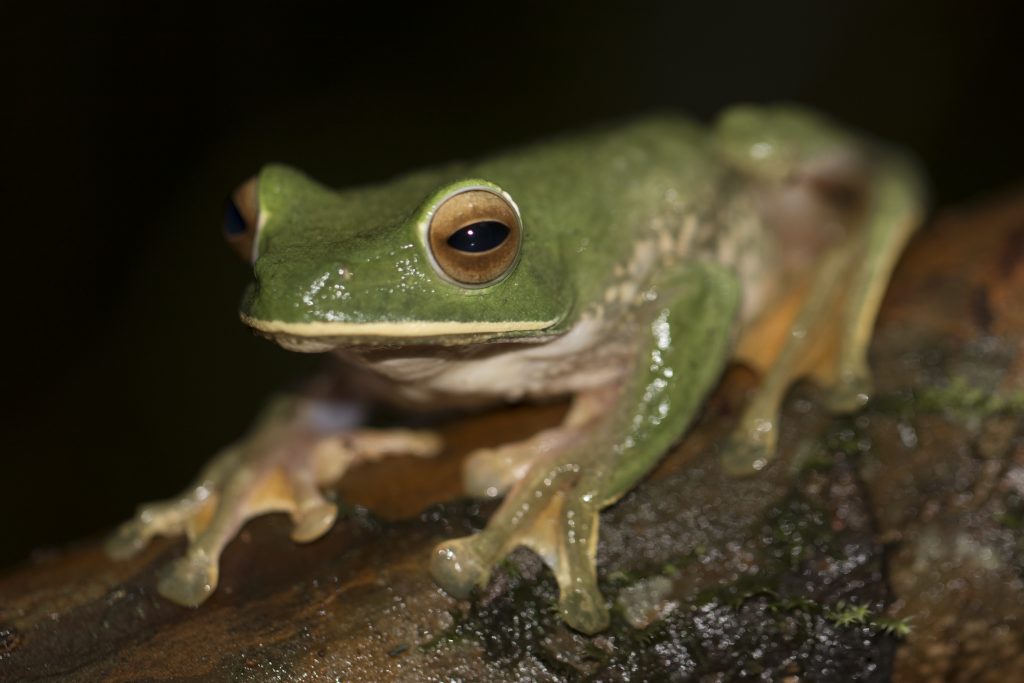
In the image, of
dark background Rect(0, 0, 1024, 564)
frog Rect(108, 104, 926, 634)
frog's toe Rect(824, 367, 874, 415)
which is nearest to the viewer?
frog Rect(108, 104, 926, 634)

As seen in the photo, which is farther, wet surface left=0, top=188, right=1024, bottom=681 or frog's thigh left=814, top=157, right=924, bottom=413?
frog's thigh left=814, top=157, right=924, bottom=413

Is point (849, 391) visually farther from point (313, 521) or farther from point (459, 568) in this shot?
point (313, 521)

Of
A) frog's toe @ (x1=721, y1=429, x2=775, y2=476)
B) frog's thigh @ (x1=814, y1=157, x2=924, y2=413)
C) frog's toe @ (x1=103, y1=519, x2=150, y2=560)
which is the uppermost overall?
frog's thigh @ (x1=814, y1=157, x2=924, y2=413)

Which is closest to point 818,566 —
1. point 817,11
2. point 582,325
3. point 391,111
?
point 582,325

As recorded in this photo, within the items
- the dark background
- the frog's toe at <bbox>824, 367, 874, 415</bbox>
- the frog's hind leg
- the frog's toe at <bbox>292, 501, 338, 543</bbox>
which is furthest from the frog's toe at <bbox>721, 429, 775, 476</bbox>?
the dark background

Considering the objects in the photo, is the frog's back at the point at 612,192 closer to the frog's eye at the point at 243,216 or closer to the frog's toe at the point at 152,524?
the frog's eye at the point at 243,216

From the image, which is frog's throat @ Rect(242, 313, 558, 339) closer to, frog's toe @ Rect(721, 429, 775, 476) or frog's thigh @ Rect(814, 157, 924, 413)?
frog's toe @ Rect(721, 429, 775, 476)

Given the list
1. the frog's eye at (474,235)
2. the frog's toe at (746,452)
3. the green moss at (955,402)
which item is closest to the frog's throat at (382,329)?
the frog's eye at (474,235)

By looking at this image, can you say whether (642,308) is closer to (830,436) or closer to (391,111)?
(830,436)
